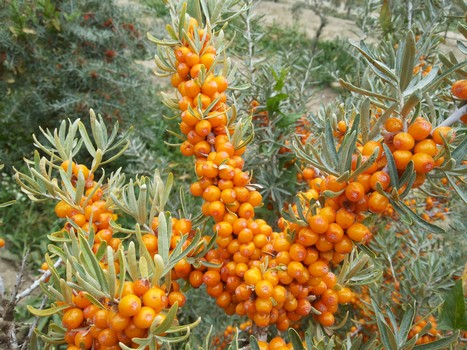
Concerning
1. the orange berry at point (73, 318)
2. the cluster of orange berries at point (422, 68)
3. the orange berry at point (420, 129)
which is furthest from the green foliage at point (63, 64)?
the orange berry at point (420, 129)

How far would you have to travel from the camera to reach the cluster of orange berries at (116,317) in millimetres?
543

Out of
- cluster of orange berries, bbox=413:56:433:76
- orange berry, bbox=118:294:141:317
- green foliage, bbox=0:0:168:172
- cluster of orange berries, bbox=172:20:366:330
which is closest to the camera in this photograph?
orange berry, bbox=118:294:141:317

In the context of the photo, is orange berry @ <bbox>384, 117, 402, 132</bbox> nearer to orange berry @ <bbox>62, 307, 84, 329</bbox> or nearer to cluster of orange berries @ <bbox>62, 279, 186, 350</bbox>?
cluster of orange berries @ <bbox>62, 279, 186, 350</bbox>

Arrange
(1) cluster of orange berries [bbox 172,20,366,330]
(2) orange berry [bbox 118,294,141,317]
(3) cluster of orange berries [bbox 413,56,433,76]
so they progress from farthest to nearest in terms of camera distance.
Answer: (3) cluster of orange berries [bbox 413,56,433,76]
(1) cluster of orange berries [bbox 172,20,366,330]
(2) orange berry [bbox 118,294,141,317]

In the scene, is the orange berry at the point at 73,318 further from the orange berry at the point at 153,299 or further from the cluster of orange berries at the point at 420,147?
the cluster of orange berries at the point at 420,147

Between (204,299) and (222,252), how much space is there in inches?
37.8

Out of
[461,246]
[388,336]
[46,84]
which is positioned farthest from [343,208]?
[46,84]

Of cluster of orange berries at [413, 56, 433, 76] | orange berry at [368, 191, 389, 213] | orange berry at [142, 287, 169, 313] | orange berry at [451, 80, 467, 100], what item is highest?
orange berry at [451, 80, 467, 100]

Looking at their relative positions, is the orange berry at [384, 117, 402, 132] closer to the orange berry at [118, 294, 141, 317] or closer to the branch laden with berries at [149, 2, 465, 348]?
the branch laden with berries at [149, 2, 465, 348]

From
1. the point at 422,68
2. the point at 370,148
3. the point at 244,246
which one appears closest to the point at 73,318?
the point at 244,246

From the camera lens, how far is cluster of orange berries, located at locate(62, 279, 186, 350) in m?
0.54

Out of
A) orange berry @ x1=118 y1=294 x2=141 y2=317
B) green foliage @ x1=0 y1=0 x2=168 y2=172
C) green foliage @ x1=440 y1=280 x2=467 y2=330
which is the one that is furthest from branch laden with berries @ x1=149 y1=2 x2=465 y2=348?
green foliage @ x1=0 y1=0 x2=168 y2=172

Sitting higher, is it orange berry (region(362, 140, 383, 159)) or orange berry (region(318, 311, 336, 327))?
orange berry (region(362, 140, 383, 159))

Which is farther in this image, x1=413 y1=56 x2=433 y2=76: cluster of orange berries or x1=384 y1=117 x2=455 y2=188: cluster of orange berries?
x1=413 y1=56 x2=433 y2=76: cluster of orange berries
